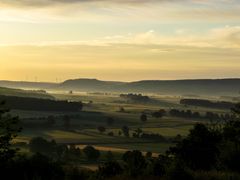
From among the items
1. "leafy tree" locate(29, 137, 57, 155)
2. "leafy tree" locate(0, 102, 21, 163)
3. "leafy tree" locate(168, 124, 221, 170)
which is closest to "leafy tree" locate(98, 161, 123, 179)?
"leafy tree" locate(0, 102, 21, 163)

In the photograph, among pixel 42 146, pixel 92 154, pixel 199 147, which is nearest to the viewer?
pixel 199 147

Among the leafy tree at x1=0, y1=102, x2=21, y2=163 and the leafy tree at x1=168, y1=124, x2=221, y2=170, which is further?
the leafy tree at x1=168, y1=124, x2=221, y2=170

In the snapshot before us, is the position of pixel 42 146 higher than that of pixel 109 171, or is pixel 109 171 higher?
pixel 109 171

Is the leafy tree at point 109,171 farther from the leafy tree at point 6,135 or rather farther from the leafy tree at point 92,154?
the leafy tree at point 92,154

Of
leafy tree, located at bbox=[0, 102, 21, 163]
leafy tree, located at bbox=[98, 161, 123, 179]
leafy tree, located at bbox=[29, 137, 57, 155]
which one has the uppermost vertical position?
leafy tree, located at bbox=[0, 102, 21, 163]

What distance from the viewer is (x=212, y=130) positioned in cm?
5775

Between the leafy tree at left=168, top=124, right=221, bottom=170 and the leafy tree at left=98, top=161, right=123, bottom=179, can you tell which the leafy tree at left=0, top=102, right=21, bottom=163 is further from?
the leafy tree at left=168, top=124, right=221, bottom=170

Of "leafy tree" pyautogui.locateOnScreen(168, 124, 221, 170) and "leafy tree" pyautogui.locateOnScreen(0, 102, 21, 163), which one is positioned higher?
"leafy tree" pyautogui.locateOnScreen(0, 102, 21, 163)

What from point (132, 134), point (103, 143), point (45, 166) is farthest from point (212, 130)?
point (132, 134)

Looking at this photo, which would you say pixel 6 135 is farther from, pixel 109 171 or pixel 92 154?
pixel 92 154

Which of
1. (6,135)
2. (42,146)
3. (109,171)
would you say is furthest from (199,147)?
(42,146)

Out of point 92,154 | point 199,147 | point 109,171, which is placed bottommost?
point 92,154

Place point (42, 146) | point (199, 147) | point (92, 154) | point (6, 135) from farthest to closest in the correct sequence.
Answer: point (42, 146)
point (92, 154)
point (199, 147)
point (6, 135)

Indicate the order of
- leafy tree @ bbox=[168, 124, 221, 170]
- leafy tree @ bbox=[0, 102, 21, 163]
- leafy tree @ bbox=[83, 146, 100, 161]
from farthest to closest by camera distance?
leafy tree @ bbox=[83, 146, 100, 161], leafy tree @ bbox=[168, 124, 221, 170], leafy tree @ bbox=[0, 102, 21, 163]
